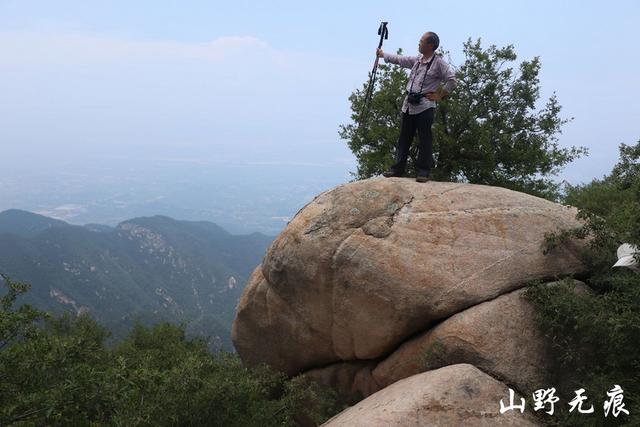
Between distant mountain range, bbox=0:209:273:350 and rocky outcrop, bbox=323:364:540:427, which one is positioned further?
distant mountain range, bbox=0:209:273:350

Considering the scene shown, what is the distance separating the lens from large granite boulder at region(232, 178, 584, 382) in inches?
436

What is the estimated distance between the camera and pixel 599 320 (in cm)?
858

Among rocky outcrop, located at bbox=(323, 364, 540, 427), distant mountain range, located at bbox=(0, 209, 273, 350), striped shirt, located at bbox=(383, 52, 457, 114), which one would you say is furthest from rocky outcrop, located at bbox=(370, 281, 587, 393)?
distant mountain range, located at bbox=(0, 209, 273, 350)

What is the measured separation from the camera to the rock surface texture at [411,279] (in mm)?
10367

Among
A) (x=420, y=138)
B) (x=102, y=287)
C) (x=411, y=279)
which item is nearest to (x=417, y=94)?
(x=420, y=138)

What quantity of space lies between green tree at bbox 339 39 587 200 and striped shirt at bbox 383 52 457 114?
476 cm

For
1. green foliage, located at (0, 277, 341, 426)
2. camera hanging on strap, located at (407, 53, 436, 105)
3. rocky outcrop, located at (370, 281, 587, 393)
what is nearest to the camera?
rocky outcrop, located at (370, 281, 587, 393)

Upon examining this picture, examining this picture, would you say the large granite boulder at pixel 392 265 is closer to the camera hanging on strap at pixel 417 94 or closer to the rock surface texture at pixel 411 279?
the rock surface texture at pixel 411 279

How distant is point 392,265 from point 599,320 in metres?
4.33

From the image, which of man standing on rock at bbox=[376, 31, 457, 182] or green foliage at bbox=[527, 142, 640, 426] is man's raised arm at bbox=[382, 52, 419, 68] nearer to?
man standing on rock at bbox=[376, 31, 457, 182]

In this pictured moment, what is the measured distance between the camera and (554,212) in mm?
12211

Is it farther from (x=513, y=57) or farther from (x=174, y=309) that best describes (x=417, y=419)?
(x=174, y=309)

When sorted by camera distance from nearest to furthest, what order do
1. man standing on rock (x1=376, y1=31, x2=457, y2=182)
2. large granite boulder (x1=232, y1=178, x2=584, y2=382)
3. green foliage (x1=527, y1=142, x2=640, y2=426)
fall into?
green foliage (x1=527, y1=142, x2=640, y2=426), large granite boulder (x1=232, y1=178, x2=584, y2=382), man standing on rock (x1=376, y1=31, x2=457, y2=182)

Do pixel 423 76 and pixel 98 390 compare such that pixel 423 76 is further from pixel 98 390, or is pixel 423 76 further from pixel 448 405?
pixel 98 390
